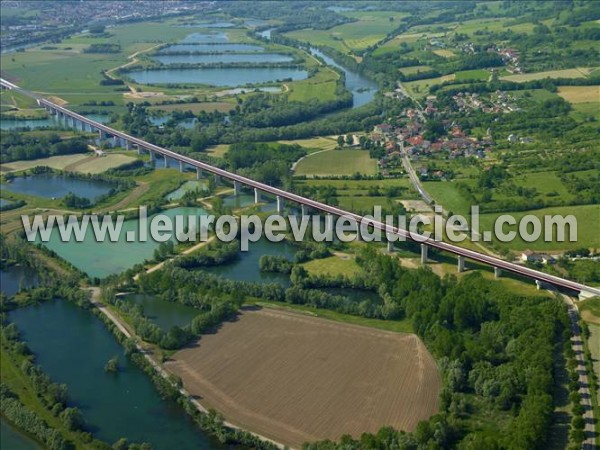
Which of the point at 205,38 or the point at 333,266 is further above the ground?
the point at 205,38

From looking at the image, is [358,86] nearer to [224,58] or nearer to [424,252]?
[224,58]

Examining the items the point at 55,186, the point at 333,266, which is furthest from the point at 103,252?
the point at 55,186

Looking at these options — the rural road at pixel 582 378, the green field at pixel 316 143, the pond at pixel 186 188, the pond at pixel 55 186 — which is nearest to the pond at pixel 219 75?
the green field at pixel 316 143

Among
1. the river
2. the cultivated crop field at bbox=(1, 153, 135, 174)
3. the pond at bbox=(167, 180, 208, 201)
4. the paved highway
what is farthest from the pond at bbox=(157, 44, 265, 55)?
the pond at bbox=(167, 180, 208, 201)

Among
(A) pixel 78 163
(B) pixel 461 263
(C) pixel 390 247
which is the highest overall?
(A) pixel 78 163

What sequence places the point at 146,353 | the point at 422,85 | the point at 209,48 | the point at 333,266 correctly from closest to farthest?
the point at 146,353 < the point at 333,266 < the point at 422,85 < the point at 209,48

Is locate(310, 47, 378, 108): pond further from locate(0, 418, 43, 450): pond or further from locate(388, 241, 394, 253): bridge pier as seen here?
locate(0, 418, 43, 450): pond

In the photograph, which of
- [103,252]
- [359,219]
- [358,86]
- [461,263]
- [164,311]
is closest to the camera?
[164,311]

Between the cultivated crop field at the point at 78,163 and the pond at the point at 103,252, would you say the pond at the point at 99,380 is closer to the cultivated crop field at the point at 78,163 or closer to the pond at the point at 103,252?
the pond at the point at 103,252
